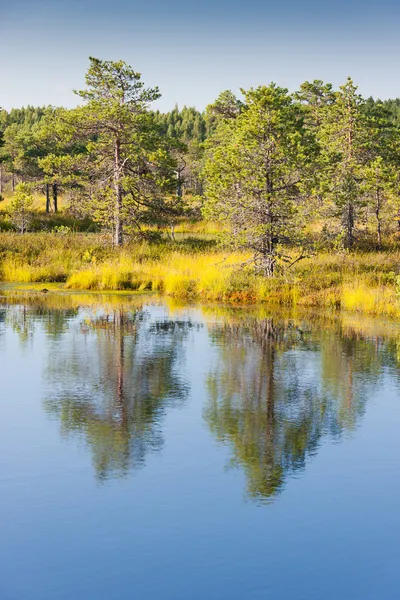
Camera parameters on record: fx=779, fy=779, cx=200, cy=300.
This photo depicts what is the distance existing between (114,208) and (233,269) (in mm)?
11797

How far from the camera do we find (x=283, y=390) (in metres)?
12.5

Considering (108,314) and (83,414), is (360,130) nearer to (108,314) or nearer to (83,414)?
(108,314)

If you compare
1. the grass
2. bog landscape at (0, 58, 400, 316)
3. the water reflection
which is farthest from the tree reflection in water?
bog landscape at (0, 58, 400, 316)

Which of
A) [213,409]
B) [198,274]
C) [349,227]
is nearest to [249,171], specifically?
[198,274]

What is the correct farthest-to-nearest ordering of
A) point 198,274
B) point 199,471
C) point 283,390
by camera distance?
point 198,274 < point 283,390 < point 199,471

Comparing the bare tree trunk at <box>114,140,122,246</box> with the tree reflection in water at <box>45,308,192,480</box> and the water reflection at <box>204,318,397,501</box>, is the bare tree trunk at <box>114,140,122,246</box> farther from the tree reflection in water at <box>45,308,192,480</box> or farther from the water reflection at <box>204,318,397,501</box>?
the water reflection at <box>204,318,397,501</box>

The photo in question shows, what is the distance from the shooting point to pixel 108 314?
70.8 feet

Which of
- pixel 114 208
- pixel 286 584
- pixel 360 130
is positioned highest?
pixel 360 130

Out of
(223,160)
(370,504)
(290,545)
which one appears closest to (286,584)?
(290,545)

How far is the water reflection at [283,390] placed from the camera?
9.20 metres

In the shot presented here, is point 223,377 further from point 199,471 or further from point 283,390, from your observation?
point 199,471

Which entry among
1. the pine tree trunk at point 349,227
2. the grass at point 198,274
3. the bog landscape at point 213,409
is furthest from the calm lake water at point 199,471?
the pine tree trunk at point 349,227

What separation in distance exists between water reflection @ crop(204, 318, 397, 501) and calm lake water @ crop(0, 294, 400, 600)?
41mm

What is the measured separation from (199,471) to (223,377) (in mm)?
5006
